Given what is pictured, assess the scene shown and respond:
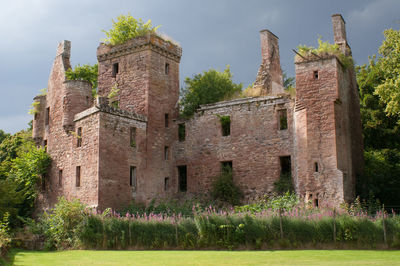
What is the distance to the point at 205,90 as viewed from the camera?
2622cm

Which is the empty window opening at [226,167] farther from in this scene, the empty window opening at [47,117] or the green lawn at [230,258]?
the empty window opening at [47,117]

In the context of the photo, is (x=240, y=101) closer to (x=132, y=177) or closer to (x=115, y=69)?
(x=132, y=177)

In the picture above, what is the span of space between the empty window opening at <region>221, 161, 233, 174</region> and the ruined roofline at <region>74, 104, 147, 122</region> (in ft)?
16.0

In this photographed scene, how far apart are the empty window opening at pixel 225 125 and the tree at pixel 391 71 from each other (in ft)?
25.3

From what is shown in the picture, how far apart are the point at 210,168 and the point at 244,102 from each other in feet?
13.2

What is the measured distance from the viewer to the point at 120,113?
921 inches

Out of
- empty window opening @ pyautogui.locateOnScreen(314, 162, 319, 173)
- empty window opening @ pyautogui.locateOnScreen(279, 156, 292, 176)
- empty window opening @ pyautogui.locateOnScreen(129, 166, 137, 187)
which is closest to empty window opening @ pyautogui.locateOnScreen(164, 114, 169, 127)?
empty window opening @ pyautogui.locateOnScreen(129, 166, 137, 187)

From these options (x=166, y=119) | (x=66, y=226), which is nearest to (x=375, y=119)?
(x=166, y=119)

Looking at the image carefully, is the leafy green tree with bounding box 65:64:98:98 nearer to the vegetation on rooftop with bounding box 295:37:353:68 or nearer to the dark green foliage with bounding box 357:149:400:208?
the vegetation on rooftop with bounding box 295:37:353:68

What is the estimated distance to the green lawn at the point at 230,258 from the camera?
12.0 metres

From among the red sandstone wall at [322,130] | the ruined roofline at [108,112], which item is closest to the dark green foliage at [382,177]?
the red sandstone wall at [322,130]

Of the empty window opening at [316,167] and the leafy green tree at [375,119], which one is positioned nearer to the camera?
the empty window opening at [316,167]

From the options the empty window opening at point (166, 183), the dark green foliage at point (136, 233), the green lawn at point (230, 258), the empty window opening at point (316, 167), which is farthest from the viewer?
the empty window opening at point (166, 183)

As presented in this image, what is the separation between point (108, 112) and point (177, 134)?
4806 millimetres
